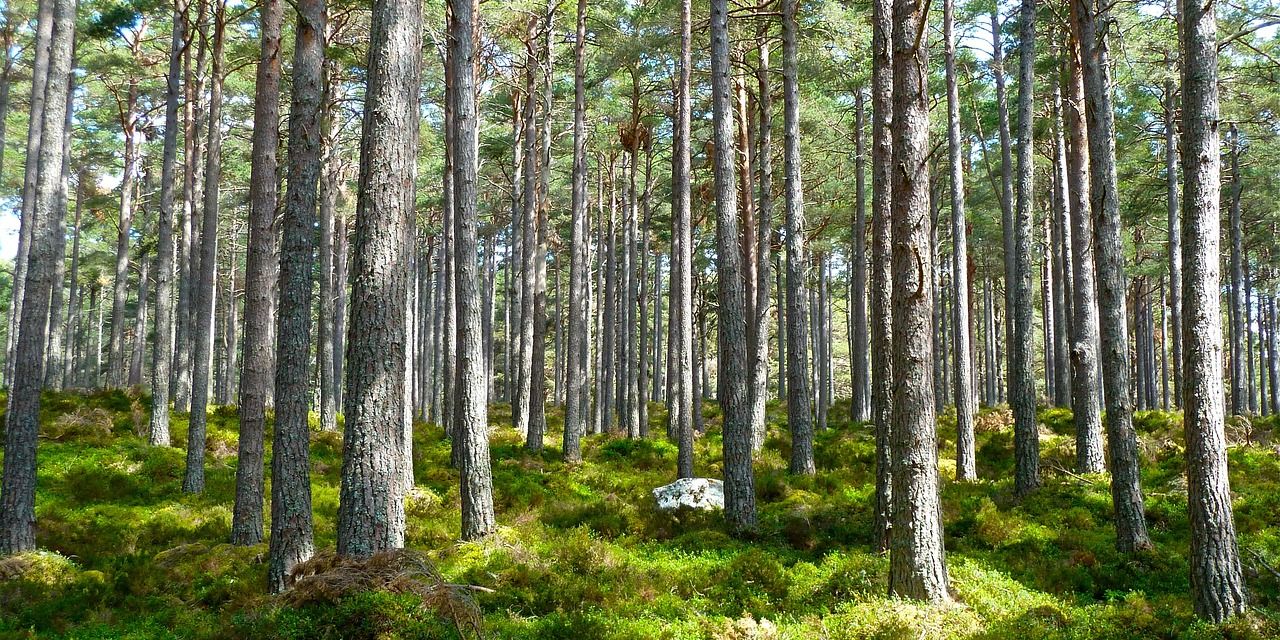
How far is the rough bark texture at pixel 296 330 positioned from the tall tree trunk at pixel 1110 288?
29.1 feet

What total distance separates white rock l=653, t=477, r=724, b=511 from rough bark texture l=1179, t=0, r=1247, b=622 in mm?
6035

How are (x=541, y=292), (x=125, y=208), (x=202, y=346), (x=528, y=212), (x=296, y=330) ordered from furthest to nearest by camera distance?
1. (x=125, y=208)
2. (x=541, y=292)
3. (x=528, y=212)
4. (x=202, y=346)
5. (x=296, y=330)

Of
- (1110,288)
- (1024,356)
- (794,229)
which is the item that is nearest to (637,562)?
(1110,288)

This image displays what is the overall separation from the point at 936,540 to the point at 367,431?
192 inches

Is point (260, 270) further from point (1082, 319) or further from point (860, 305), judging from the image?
point (860, 305)

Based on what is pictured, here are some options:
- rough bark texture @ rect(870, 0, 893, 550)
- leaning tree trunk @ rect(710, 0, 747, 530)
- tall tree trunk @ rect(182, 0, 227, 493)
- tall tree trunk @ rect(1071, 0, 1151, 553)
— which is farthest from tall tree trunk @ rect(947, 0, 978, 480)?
tall tree trunk @ rect(182, 0, 227, 493)

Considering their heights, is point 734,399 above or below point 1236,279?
below

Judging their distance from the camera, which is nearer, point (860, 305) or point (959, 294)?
point (959, 294)

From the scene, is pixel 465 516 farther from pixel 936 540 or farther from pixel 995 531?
pixel 995 531

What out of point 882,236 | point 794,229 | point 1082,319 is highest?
point 794,229

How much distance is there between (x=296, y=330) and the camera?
7.96 metres

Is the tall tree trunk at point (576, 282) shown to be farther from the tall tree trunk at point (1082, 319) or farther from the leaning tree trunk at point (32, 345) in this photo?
the tall tree trunk at point (1082, 319)

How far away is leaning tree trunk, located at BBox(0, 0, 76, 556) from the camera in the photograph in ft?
27.7

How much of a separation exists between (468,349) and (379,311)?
416 cm
